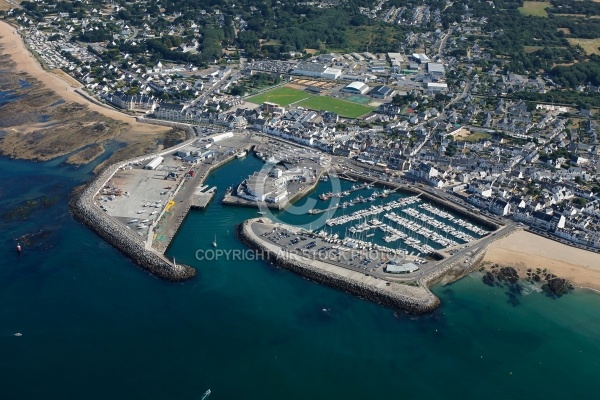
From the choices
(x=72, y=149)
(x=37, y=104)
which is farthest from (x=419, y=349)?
(x=37, y=104)

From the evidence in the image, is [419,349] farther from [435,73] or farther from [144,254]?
[435,73]

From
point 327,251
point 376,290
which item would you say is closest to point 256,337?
point 376,290

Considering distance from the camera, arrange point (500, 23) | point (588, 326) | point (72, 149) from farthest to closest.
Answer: point (500, 23)
point (72, 149)
point (588, 326)

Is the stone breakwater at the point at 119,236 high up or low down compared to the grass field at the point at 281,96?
down

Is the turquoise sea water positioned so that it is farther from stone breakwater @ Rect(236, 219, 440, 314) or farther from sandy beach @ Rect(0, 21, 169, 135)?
sandy beach @ Rect(0, 21, 169, 135)

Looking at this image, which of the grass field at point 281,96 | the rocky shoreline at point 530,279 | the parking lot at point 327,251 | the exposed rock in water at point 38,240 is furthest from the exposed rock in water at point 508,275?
the grass field at point 281,96

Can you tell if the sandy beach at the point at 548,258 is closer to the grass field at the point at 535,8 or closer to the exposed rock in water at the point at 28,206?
the exposed rock in water at the point at 28,206
